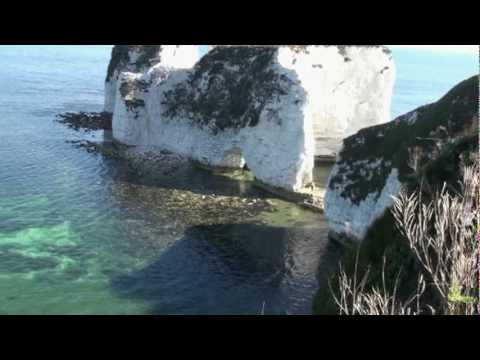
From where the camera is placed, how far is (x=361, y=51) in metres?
67.1

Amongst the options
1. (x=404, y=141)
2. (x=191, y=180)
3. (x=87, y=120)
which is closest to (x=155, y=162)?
(x=191, y=180)

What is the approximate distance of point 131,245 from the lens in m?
39.1

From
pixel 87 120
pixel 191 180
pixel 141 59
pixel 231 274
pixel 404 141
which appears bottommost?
pixel 231 274

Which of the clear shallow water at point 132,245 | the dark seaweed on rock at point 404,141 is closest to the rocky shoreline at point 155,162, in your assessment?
the clear shallow water at point 132,245

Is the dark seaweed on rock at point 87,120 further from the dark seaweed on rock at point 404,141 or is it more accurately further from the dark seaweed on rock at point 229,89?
the dark seaweed on rock at point 404,141

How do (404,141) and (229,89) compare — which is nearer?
(404,141)

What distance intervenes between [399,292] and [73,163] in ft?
157

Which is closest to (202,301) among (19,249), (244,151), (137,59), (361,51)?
(19,249)

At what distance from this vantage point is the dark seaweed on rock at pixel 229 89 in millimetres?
59344

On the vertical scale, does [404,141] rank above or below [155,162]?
above

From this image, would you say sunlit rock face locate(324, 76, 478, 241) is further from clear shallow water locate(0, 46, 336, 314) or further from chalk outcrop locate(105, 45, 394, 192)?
chalk outcrop locate(105, 45, 394, 192)

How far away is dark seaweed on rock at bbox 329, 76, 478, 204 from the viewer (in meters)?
37.2

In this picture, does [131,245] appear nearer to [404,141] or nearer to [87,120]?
[404,141]

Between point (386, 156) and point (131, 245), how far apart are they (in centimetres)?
2147
